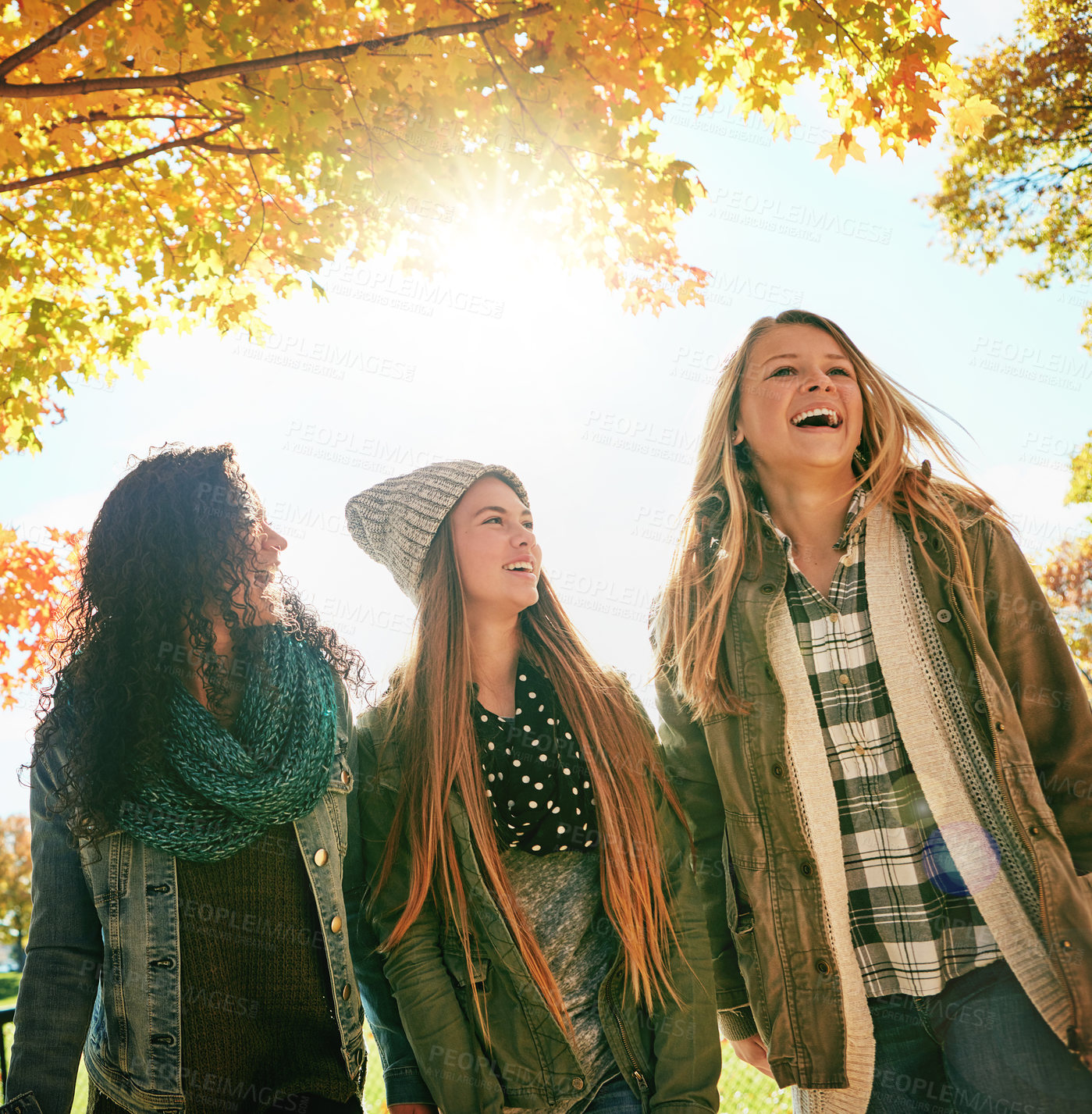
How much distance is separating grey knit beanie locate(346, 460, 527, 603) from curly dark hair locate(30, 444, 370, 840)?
0.64 m

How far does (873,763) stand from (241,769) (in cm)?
177

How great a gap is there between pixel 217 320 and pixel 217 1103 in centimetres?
315

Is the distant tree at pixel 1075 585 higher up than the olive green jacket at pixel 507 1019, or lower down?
higher up

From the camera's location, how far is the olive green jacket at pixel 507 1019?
2.45 m

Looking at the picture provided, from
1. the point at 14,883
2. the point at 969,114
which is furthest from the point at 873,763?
the point at 14,883

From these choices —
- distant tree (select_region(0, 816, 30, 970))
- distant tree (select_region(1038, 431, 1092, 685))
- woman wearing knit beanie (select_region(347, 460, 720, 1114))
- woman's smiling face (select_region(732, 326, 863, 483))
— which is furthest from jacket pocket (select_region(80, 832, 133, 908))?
distant tree (select_region(0, 816, 30, 970))

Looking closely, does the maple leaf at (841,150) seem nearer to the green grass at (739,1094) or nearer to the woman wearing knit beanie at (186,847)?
the woman wearing knit beanie at (186,847)

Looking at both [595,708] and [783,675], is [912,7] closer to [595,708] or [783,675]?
[783,675]

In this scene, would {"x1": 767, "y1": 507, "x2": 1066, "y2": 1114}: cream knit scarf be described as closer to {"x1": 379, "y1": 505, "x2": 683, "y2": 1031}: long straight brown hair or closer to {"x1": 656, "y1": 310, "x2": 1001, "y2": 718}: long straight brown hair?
{"x1": 656, "y1": 310, "x2": 1001, "y2": 718}: long straight brown hair

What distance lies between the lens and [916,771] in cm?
233

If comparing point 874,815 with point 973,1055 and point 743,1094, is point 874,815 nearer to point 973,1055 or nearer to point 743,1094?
point 973,1055

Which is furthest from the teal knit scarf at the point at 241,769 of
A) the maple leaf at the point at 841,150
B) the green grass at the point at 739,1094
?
the green grass at the point at 739,1094

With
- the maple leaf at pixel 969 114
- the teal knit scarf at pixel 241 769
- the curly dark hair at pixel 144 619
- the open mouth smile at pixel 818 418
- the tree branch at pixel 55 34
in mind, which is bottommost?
the teal knit scarf at pixel 241 769

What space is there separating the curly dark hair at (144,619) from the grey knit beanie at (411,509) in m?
0.64
